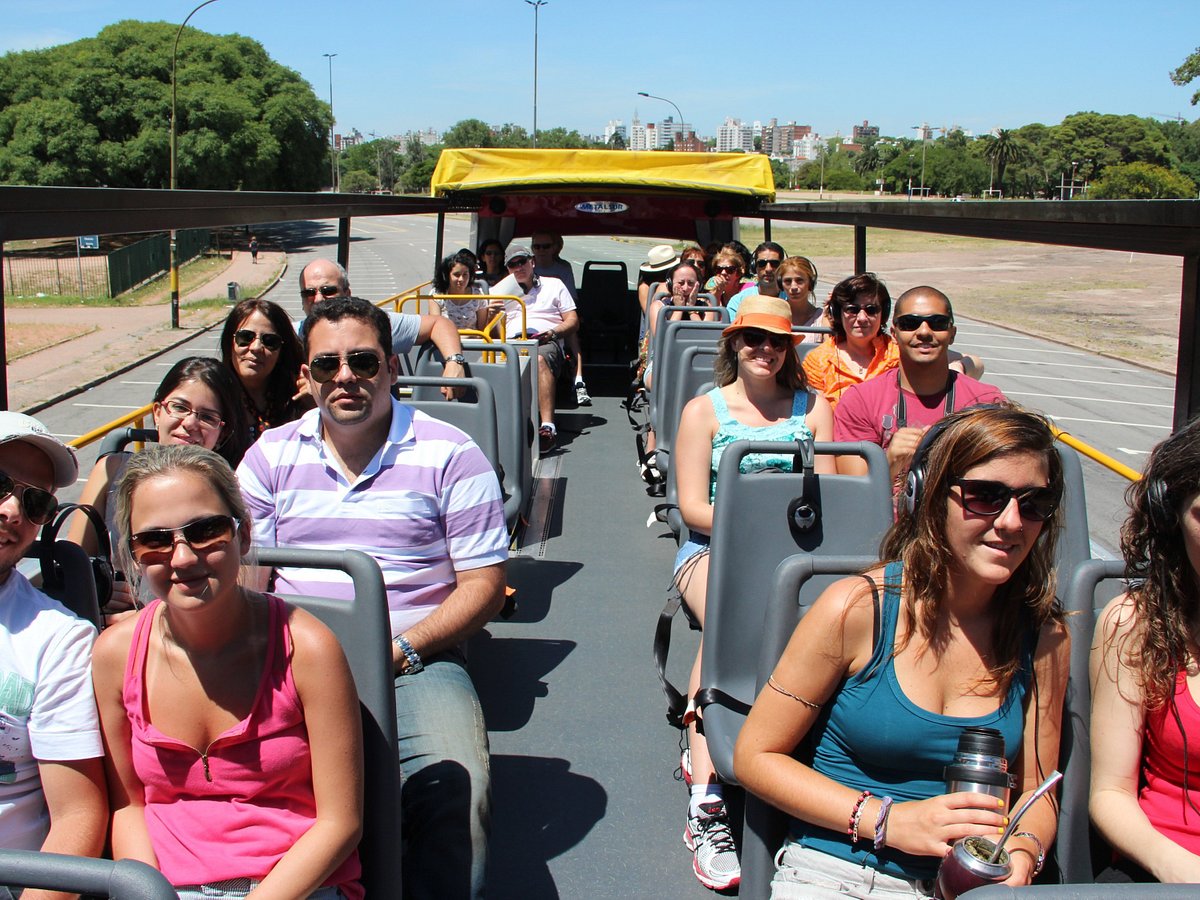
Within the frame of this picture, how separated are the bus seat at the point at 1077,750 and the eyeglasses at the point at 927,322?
1613mm

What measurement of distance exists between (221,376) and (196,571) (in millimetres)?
1394

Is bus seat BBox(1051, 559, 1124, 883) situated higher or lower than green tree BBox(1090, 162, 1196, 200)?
lower

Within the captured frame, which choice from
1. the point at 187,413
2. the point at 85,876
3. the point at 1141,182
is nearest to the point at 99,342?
the point at 187,413

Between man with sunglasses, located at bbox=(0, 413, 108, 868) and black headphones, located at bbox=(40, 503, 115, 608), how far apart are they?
5.7 inches

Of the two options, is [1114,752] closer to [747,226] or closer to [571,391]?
[571,391]

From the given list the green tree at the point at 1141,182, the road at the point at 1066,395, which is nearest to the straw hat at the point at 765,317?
the road at the point at 1066,395

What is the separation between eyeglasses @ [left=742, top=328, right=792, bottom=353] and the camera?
12.2 feet

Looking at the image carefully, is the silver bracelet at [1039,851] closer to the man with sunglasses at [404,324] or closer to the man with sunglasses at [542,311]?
the man with sunglasses at [404,324]

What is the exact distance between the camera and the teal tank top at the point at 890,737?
197 centimetres

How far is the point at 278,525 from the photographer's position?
114 inches

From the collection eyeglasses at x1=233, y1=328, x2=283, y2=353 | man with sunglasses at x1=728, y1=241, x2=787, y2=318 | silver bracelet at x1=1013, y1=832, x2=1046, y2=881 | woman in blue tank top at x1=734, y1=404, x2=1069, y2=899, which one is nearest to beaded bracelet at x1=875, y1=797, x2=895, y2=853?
woman in blue tank top at x1=734, y1=404, x2=1069, y2=899

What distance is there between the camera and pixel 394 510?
283 cm

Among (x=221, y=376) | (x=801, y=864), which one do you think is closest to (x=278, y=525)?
(x=221, y=376)

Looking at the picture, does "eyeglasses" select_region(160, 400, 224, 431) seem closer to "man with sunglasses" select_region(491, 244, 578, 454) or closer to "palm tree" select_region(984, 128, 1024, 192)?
"man with sunglasses" select_region(491, 244, 578, 454)
